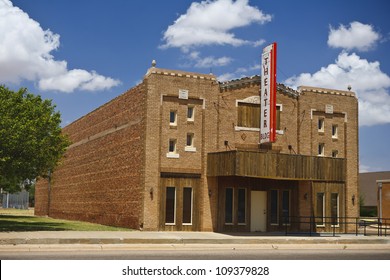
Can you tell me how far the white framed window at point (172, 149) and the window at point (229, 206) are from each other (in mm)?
3798

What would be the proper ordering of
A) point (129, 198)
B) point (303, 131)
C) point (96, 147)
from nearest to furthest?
point (129, 198), point (303, 131), point (96, 147)

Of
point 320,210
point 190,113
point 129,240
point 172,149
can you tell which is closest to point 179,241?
point 129,240

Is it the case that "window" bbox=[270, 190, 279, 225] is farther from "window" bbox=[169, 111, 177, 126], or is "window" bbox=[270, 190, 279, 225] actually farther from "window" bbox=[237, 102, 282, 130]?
"window" bbox=[169, 111, 177, 126]

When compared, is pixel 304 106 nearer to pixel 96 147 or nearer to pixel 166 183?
pixel 166 183

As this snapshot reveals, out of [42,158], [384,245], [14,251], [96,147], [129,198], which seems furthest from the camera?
[96,147]

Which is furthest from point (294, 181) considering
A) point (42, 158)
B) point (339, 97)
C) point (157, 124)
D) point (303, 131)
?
point (42, 158)

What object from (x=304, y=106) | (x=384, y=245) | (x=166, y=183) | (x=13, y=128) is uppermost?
(x=304, y=106)

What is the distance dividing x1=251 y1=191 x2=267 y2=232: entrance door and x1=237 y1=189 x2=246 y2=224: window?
21.9 inches

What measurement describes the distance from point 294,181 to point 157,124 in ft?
31.5

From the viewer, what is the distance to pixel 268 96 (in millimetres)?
33281

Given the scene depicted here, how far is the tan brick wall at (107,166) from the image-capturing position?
33656mm

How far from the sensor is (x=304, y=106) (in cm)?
3659

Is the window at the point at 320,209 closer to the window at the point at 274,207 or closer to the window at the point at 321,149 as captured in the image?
the window at the point at 321,149

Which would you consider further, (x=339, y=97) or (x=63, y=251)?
(x=339, y=97)
